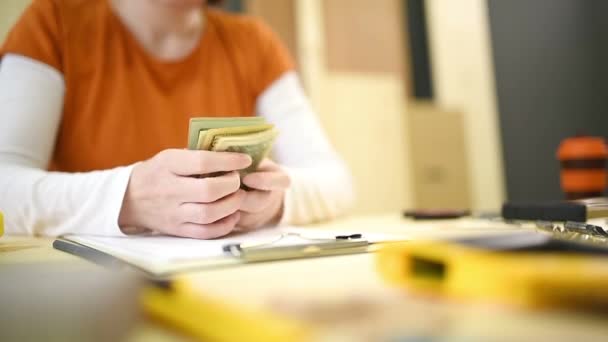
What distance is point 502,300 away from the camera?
22 cm

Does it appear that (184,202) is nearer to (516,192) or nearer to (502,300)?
(502,300)

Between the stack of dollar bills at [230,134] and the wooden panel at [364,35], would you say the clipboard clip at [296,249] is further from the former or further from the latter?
the wooden panel at [364,35]

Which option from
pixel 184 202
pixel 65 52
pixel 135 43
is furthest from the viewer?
pixel 135 43

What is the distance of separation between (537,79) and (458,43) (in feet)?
1.46

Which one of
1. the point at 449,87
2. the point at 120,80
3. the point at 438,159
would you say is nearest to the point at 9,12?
the point at 120,80

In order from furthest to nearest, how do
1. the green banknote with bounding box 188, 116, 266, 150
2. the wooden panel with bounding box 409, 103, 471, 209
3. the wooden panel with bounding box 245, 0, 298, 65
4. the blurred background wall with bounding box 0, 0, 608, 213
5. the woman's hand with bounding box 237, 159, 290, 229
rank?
1. the wooden panel with bounding box 409, 103, 471, 209
2. the blurred background wall with bounding box 0, 0, 608, 213
3. the wooden panel with bounding box 245, 0, 298, 65
4. the woman's hand with bounding box 237, 159, 290, 229
5. the green banknote with bounding box 188, 116, 266, 150

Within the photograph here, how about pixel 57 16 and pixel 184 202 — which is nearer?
pixel 184 202

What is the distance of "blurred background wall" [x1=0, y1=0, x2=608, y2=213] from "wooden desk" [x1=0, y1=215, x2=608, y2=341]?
1720 millimetres

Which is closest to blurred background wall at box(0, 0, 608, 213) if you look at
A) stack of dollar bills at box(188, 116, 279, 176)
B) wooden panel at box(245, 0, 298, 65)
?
wooden panel at box(245, 0, 298, 65)

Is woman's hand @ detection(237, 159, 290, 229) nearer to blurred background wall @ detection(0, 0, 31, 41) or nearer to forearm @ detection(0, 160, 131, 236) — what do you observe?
forearm @ detection(0, 160, 131, 236)

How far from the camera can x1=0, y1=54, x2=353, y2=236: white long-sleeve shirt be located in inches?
24.5

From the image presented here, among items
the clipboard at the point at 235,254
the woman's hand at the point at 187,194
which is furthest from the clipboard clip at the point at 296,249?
the woman's hand at the point at 187,194

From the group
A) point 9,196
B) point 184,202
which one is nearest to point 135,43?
point 9,196

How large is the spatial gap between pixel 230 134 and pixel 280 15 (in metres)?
1.55
